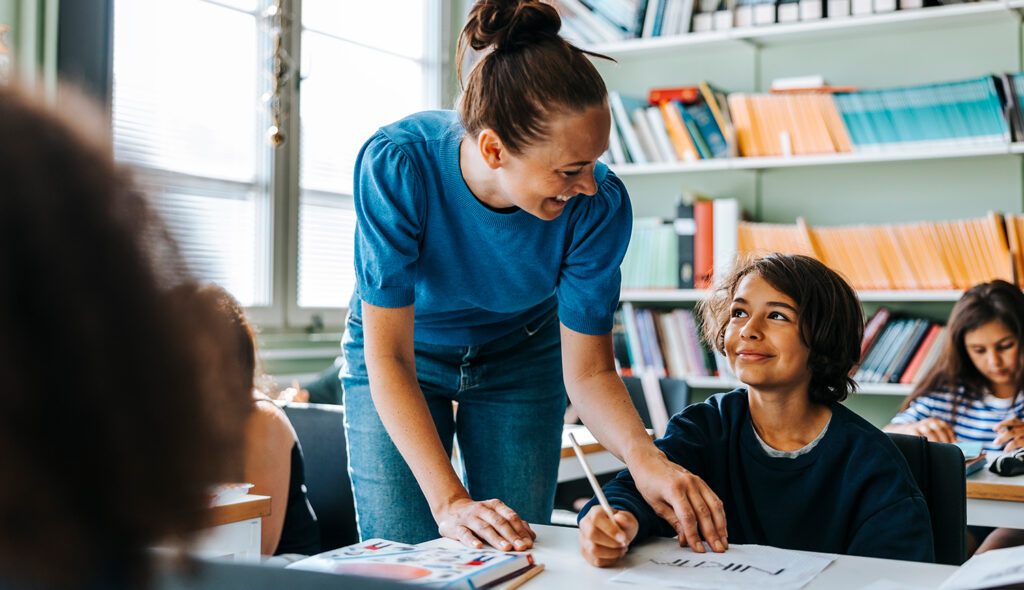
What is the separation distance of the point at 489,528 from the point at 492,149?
56 centimetres

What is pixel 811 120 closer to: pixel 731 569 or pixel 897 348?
pixel 897 348

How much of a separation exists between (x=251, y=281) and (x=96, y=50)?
1.01 meters

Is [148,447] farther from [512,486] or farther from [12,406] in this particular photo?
[512,486]

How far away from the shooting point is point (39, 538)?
0.39 m

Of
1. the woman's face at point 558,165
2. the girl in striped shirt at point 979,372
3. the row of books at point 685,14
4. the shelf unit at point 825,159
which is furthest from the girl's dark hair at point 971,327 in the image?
the woman's face at point 558,165

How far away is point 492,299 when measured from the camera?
1.60 meters

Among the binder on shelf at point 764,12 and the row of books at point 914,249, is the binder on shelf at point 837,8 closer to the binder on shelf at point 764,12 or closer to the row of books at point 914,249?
the binder on shelf at point 764,12

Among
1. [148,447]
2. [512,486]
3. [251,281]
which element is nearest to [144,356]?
[148,447]

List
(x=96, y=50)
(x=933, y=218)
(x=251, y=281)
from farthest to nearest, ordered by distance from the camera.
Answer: (x=933, y=218), (x=251, y=281), (x=96, y=50)

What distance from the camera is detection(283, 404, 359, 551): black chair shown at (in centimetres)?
222

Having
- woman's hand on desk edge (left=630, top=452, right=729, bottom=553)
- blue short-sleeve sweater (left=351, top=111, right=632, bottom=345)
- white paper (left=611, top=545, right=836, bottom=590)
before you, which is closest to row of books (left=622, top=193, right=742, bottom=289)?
blue short-sleeve sweater (left=351, top=111, right=632, bottom=345)

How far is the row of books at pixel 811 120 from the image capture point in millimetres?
3438

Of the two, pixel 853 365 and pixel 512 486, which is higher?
pixel 853 365

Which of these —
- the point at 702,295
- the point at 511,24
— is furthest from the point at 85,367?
the point at 702,295
